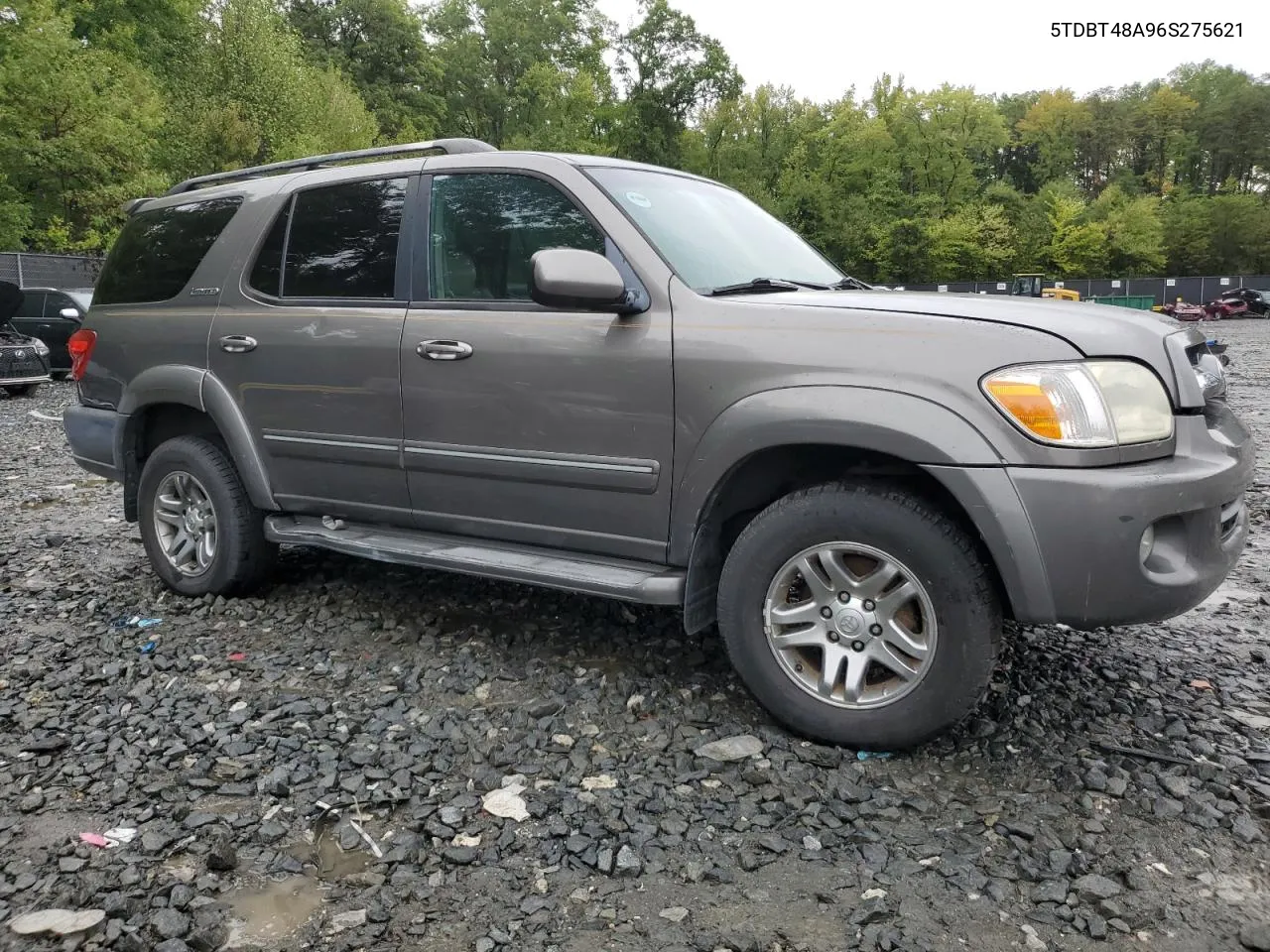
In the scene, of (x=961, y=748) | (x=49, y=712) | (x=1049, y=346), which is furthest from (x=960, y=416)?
(x=49, y=712)

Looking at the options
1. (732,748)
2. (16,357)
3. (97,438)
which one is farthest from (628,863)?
(16,357)

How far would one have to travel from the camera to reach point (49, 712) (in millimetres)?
3430

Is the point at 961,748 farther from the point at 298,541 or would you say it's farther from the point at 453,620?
the point at 298,541

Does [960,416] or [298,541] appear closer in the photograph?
[960,416]

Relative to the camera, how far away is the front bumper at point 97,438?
477 centimetres

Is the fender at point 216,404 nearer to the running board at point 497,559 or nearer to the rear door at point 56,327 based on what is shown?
the running board at point 497,559

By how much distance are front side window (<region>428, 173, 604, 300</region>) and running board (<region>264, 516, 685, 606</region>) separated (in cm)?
97

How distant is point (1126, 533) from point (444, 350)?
2.38m

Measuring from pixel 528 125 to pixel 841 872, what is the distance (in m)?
57.6

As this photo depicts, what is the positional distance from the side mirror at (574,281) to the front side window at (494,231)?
28cm

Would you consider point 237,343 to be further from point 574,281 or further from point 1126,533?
point 1126,533

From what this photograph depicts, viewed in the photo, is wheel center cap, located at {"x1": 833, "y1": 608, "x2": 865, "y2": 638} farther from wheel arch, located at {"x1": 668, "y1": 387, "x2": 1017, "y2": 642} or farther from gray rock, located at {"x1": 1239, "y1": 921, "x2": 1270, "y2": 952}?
gray rock, located at {"x1": 1239, "y1": 921, "x2": 1270, "y2": 952}

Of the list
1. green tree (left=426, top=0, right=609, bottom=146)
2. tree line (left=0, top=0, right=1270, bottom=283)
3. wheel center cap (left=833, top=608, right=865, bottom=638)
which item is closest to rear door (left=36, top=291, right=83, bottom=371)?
wheel center cap (left=833, top=608, right=865, bottom=638)

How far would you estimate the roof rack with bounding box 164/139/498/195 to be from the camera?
397cm
